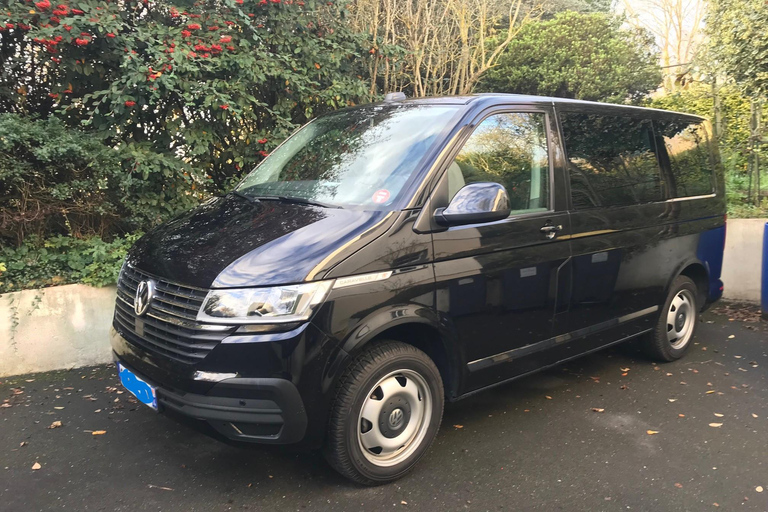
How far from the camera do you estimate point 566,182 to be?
3828mm

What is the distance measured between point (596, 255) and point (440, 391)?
153 cm

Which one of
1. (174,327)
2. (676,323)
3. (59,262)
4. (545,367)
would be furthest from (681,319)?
(59,262)

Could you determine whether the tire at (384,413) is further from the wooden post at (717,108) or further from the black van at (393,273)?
the wooden post at (717,108)

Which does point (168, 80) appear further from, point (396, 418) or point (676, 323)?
point (676, 323)

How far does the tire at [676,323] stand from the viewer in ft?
15.8

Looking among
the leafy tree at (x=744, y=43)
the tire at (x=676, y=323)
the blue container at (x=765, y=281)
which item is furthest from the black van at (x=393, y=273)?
the leafy tree at (x=744, y=43)

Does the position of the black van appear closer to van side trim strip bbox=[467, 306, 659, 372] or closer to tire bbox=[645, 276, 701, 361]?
van side trim strip bbox=[467, 306, 659, 372]

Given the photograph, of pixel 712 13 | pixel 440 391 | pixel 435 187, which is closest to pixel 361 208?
pixel 435 187

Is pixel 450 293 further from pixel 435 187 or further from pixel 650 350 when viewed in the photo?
pixel 650 350

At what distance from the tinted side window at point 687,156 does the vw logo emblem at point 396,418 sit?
3036mm

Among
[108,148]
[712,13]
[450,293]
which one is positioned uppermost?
[712,13]

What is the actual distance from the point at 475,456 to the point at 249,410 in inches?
57.8

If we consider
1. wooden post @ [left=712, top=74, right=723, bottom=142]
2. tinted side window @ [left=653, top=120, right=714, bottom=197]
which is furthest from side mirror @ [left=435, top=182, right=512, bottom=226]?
wooden post @ [left=712, top=74, right=723, bottom=142]

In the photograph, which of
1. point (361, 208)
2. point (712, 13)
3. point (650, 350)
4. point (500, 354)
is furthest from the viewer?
point (712, 13)
